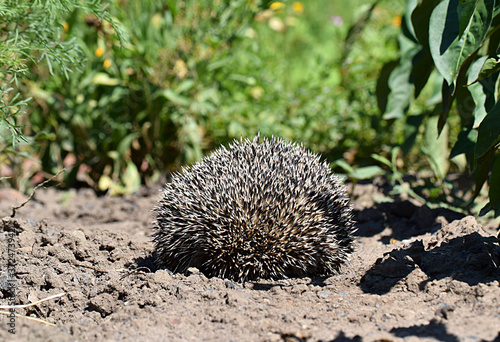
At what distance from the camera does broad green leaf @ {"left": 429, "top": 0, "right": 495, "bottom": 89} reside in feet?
9.55

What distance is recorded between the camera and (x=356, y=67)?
644 cm

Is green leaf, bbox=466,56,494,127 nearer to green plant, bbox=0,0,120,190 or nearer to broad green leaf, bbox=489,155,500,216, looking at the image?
broad green leaf, bbox=489,155,500,216

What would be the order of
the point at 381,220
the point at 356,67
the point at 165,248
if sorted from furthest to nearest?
the point at 356,67, the point at 381,220, the point at 165,248

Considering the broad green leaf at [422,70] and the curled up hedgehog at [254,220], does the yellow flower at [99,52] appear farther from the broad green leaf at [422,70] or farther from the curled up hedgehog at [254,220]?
the broad green leaf at [422,70]

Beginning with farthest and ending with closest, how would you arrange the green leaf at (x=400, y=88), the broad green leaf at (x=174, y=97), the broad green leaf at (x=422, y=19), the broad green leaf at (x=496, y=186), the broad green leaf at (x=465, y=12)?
the broad green leaf at (x=174, y=97) → the green leaf at (x=400, y=88) → the broad green leaf at (x=422, y=19) → the broad green leaf at (x=496, y=186) → the broad green leaf at (x=465, y=12)

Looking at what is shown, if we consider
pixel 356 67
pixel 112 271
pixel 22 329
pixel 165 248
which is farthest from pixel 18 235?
pixel 356 67

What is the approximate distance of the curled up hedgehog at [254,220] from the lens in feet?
10.9

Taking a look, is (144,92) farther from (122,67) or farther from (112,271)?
(112,271)

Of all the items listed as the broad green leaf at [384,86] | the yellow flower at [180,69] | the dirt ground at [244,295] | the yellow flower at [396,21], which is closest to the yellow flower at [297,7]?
the yellow flower at [396,21]

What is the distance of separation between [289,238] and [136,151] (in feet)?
12.4

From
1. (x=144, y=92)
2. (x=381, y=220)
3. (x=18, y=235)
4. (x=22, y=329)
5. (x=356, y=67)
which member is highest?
(x=356, y=67)

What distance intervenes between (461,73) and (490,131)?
558 millimetres

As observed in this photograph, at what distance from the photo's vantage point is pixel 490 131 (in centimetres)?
290

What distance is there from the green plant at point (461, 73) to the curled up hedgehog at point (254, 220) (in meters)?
0.96
